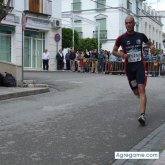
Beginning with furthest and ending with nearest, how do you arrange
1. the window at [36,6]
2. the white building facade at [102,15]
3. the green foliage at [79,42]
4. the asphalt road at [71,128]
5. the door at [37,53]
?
the white building facade at [102,15]
the green foliage at [79,42]
the door at [37,53]
the window at [36,6]
the asphalt road at [71,128]

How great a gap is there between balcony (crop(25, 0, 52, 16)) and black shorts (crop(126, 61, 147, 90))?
25.2 metres

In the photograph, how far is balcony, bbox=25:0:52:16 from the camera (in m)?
33.8

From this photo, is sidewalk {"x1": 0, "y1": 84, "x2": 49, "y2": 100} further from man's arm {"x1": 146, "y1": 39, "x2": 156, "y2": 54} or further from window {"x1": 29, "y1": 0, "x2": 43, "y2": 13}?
window {"x1": 29, "y1": 0, "x2": 43, "y2": 13}

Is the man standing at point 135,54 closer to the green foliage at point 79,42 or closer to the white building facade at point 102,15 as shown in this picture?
the green foliage at point 79,42

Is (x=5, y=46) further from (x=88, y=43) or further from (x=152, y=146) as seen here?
(x=152, y=146)

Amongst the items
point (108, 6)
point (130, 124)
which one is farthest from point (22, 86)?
point (108, 6)

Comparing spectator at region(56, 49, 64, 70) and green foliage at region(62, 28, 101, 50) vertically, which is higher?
green foliage at region(62, 28, 101, 50)

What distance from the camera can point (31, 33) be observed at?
3456 centimetres

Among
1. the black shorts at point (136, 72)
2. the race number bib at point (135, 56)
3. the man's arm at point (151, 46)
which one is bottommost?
the black shorts at point (136, 72)

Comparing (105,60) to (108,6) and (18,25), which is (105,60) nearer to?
(18,25)

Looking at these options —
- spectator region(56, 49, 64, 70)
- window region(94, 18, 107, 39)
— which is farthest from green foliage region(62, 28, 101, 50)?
spectator region(56, 49, 64, 70)

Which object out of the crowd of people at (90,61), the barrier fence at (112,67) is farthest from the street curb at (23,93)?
the crowd of people at (90,61)

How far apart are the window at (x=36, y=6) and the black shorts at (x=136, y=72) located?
26.0m

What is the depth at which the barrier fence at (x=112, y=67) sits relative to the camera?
2962 cm
